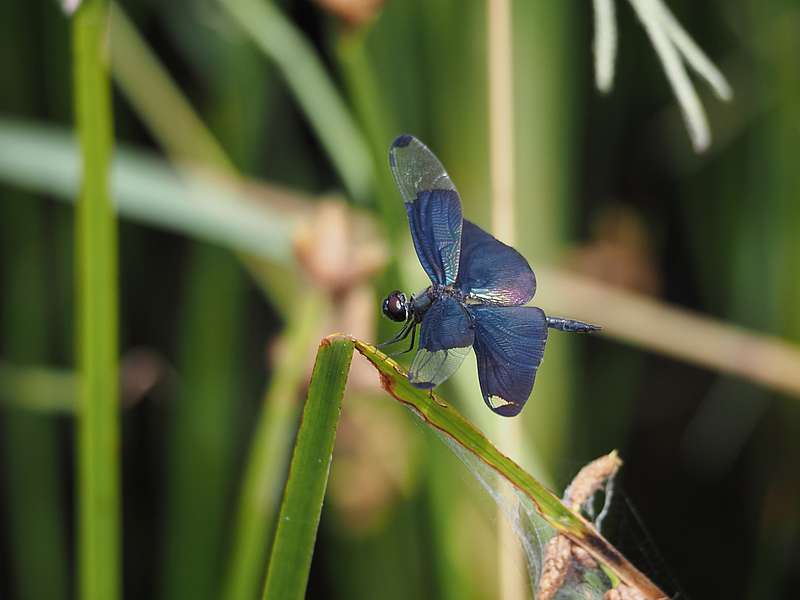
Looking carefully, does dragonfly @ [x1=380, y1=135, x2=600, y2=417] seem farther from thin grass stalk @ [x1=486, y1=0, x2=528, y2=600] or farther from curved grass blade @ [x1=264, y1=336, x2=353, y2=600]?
thin grass stalk @ [x1=486, y1=0, x2=528, y2=600]

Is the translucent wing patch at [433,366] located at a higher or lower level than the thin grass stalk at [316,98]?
lower

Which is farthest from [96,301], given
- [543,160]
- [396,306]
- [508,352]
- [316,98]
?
[543,160]

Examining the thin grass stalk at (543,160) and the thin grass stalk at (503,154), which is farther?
the thin grass stalk at (543,160)

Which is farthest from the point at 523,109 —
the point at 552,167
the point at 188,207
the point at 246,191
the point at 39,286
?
the point at 39,286

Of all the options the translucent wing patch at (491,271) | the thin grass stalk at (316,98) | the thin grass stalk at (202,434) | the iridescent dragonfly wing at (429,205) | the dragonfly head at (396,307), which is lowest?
the thin grass stalk at (202,434)

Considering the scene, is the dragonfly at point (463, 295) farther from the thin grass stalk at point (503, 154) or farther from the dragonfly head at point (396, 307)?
the thin grass stalk at point (503, 154)

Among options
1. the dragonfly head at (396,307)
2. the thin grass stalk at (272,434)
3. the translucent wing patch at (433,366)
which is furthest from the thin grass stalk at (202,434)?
the translucent wing patch at (433,366)

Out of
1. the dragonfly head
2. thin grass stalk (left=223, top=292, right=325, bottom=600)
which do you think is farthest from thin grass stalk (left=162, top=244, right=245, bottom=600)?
the dragonfly head

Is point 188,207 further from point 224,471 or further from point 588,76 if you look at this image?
point 588,76
